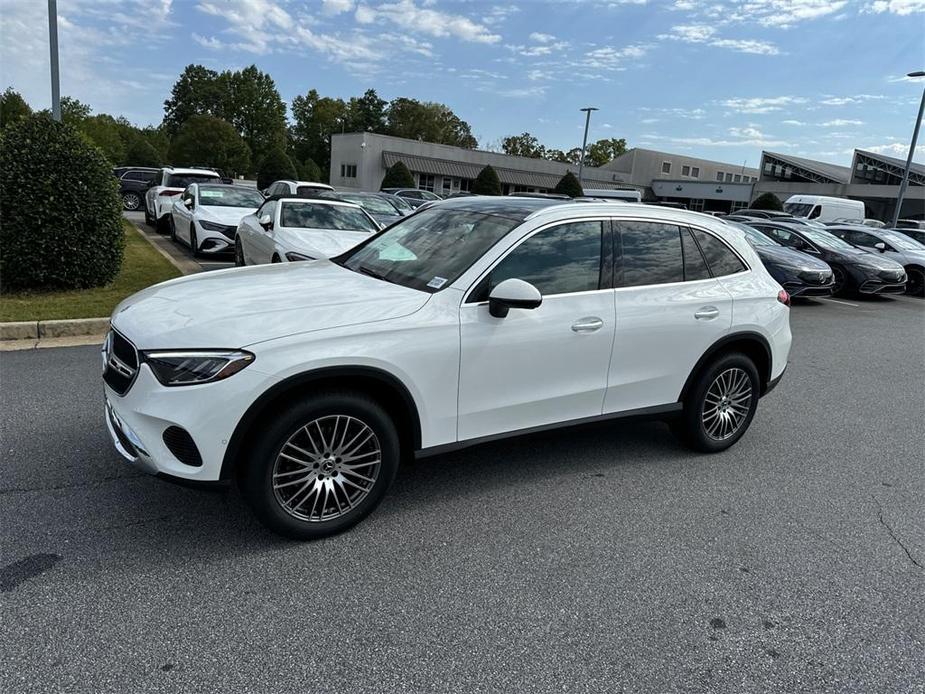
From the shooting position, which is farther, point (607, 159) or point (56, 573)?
point (607, 159)

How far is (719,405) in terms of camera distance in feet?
15.3

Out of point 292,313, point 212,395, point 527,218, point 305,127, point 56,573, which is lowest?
point 56,573

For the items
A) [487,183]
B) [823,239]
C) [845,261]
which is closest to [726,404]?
[845,261]

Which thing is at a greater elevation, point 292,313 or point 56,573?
point 292,313

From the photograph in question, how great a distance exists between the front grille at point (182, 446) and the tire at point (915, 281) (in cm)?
1857

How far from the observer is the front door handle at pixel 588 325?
3.76 m

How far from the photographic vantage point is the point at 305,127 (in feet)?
326

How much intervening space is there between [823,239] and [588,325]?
14.2 m

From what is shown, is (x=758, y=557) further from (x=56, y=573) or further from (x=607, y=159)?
(x=607, y=159)

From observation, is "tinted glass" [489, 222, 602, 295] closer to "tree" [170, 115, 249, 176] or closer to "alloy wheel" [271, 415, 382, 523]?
"alloy wheel" [271, 415, 382, 523]

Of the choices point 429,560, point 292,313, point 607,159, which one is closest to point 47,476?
point 292,313

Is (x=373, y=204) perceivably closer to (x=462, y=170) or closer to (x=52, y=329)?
(x=52, y=329)

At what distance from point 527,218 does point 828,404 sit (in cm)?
414

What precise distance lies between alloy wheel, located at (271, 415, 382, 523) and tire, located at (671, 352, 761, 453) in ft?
7.83
